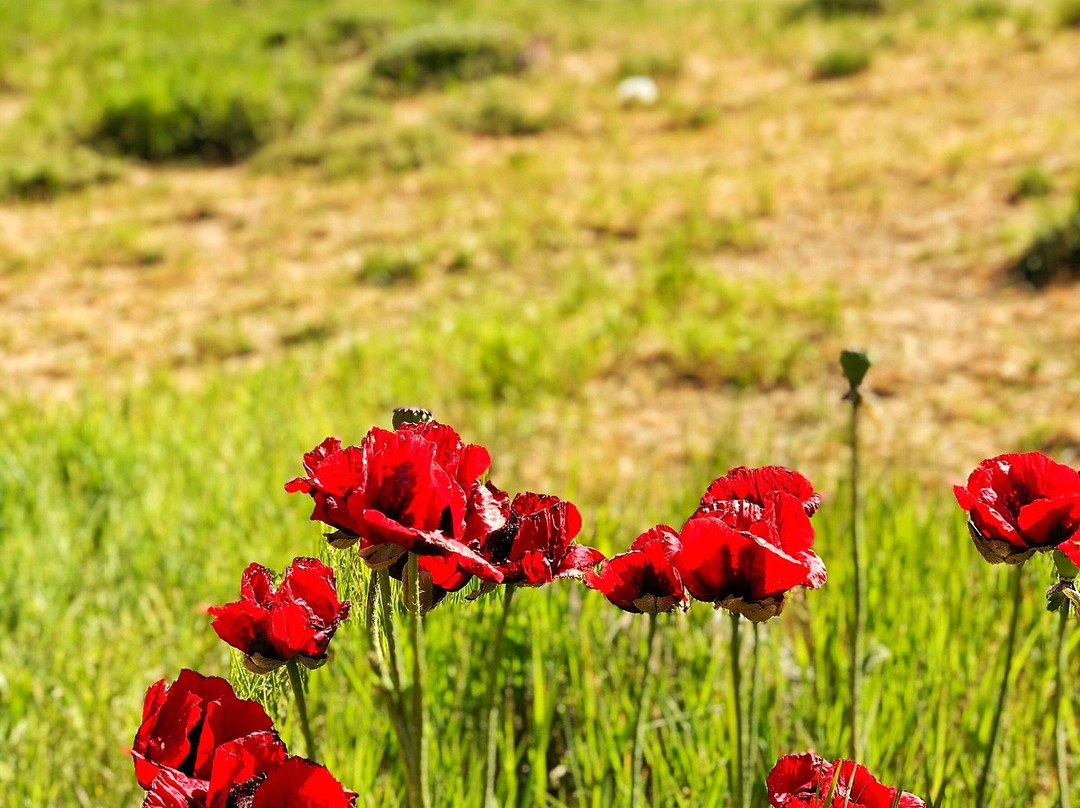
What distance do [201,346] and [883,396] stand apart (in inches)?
93.7

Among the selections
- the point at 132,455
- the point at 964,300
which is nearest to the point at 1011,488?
the point at 132,455

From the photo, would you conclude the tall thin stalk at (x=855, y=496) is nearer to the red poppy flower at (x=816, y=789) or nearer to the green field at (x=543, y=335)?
the green field at (x=543, y=335)

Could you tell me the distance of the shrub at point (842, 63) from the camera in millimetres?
6883

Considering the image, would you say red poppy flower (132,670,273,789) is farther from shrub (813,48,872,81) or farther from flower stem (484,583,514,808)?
shrub (813,48,872,81)

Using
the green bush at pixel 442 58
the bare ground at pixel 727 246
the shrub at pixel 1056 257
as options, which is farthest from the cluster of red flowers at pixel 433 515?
the green bush at pixel 442 58

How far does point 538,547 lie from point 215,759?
10.3 inches

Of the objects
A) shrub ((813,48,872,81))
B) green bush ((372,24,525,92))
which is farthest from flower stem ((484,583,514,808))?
green bush ((372,24,525,92))

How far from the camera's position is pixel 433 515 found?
2.30 ft

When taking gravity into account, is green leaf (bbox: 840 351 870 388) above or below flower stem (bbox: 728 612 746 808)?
above

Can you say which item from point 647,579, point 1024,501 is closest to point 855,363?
point 1024,501

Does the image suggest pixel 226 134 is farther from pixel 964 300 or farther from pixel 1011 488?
pixel 1011 488

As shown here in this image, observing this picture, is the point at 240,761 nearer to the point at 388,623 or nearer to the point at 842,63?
the point at 388,623

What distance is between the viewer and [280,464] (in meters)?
2.63

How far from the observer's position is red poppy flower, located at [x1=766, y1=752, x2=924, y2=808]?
765 mm
